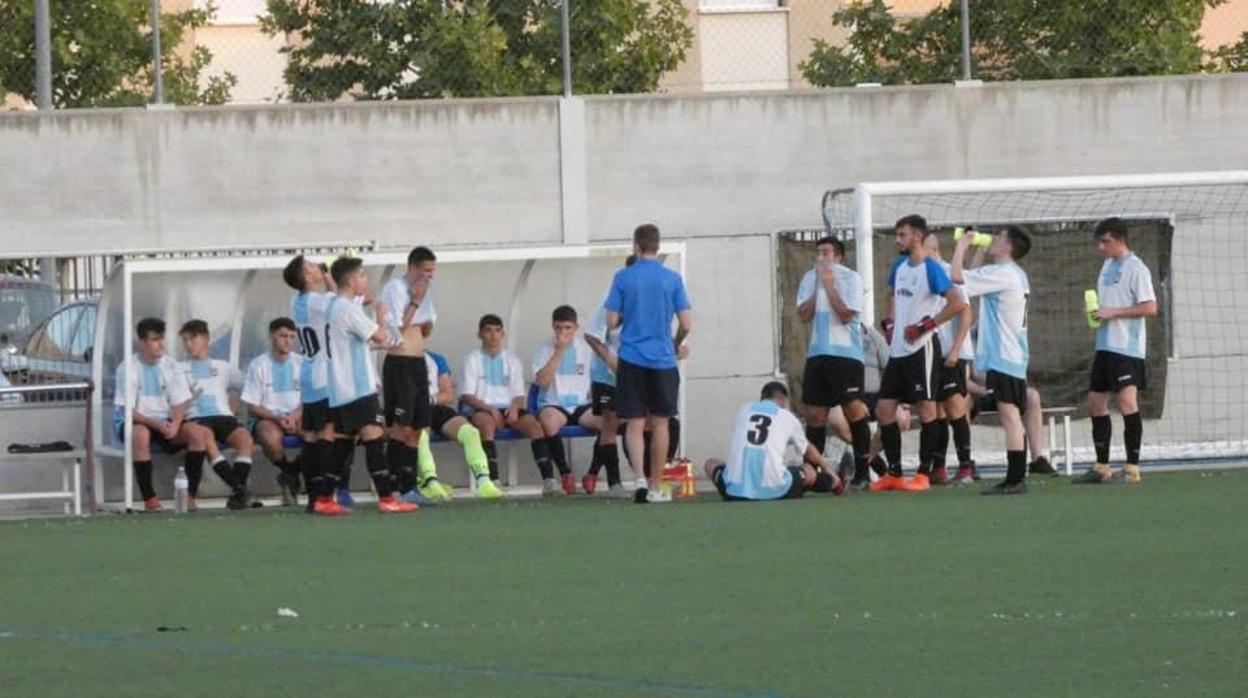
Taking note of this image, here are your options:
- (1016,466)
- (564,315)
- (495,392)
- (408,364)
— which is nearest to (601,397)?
(564,315)

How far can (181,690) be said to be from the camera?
25.3ft

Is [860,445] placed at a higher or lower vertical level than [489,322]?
lower

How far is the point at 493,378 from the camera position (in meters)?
19.1

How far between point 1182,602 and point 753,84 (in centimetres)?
2268

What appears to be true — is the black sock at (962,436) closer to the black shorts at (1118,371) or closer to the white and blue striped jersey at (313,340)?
the black shorts at (1118,371)

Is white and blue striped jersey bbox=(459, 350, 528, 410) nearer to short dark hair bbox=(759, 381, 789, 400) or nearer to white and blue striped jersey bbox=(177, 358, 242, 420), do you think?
white and blue striped jersey bbox=(177, 358, 242, 420)

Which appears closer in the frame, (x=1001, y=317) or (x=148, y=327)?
(x=1001, y=317)

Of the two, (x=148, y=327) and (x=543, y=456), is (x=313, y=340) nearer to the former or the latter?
(x=148, y=327)

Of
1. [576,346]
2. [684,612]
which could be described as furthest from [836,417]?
[684,612]

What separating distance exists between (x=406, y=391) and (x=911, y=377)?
3.33 m

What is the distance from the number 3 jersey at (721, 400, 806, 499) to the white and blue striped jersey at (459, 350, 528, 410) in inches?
120

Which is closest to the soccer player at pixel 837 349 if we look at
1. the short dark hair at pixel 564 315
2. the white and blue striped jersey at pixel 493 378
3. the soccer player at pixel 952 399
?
the soccer player at pixel 952 399

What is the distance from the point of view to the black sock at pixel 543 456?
18.8 meters

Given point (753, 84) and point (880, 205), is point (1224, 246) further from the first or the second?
point (753, 84)
